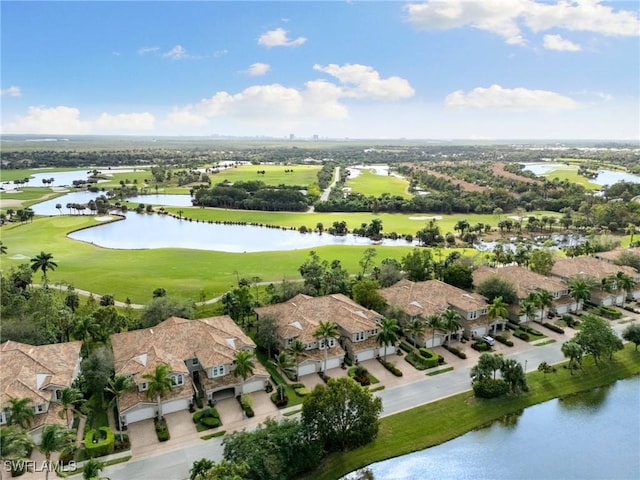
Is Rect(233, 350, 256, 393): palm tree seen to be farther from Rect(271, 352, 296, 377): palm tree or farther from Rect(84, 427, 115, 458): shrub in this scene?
Rect(84, 427, 115, 458): shrub

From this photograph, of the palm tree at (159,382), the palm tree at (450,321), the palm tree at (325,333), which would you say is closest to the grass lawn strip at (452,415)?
the palm tree at (450,321)

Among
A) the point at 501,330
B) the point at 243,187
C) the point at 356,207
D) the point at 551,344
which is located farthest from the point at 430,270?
the point at 243,187

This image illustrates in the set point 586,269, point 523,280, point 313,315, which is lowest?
point 313,315

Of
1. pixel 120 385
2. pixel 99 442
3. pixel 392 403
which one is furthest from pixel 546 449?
pixel 99 442

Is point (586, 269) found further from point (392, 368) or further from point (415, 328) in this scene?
point (392, 368)

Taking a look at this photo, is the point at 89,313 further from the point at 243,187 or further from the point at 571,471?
the point at 243,187

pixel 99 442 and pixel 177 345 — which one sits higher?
pixel 177 345

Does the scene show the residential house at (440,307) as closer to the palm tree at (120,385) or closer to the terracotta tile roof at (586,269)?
the terracotta tile roof at (586,269)

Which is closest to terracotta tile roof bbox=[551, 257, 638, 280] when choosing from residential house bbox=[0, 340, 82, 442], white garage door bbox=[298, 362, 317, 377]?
white garage door bbox=[298, 362, 317, 377]
